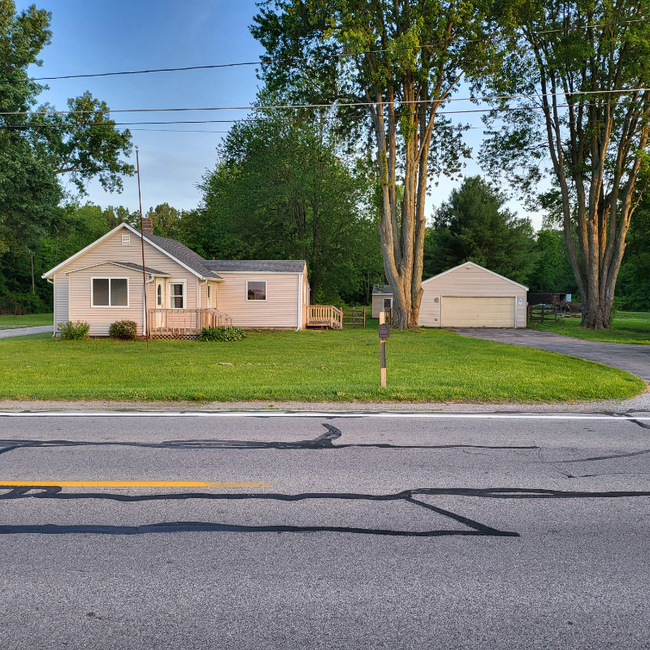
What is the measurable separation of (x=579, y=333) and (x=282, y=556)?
29055 mm

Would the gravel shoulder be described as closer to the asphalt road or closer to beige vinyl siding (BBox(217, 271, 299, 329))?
the asphalt road

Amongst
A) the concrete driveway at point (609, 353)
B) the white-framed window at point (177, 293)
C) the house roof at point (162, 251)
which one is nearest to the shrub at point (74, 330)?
the house roof at point (162, 251)

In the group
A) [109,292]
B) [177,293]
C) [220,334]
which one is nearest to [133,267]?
[109,292]

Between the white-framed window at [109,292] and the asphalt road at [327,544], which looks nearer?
the asphalt road at [327,544]

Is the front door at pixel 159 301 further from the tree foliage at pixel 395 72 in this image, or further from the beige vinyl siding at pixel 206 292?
the tree foliage at pixel 395 72

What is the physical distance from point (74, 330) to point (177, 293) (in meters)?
4.83

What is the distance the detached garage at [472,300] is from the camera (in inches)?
1441

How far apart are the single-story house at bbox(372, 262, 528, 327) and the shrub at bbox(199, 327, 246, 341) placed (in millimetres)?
14668

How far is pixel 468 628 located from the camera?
304 centimetres

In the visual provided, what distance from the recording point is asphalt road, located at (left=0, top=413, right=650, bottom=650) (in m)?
3.05

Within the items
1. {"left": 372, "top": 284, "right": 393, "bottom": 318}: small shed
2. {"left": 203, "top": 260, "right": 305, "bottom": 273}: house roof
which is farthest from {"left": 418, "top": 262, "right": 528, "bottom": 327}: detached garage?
{"left": 203, "top": 260, "right": 305, "bottom": 273}: house roof

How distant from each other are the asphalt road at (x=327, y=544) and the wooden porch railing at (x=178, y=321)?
60.4ft

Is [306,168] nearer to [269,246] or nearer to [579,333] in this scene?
[269,246]

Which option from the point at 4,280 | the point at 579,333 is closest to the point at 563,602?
the point at 579,333
